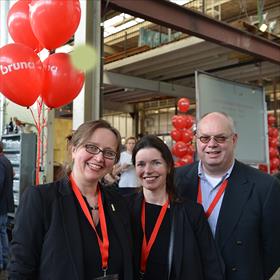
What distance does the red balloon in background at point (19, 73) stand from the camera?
256cm

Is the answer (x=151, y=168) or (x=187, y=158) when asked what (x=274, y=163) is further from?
(x=151, y=168)

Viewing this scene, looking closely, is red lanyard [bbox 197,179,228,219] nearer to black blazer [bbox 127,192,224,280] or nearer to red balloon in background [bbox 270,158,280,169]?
black blazer [bbox 127,192,224,280]

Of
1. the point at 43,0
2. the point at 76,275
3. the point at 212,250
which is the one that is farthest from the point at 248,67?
the point at 76,275

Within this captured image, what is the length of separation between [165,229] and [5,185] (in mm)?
3195

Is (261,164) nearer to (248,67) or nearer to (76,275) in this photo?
(248,67)

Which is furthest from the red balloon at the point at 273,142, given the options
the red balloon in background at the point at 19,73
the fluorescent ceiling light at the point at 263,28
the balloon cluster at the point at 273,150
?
the red balloon in background at the point at 19,73

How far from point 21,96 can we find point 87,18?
5.23 ft

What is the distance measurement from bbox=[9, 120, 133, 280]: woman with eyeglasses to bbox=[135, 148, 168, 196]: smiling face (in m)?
0.18

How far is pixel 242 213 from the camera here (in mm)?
1848

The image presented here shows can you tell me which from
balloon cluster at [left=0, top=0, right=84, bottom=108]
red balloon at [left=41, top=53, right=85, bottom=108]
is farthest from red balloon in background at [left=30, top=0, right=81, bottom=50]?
red balloon at [left=41, top=53, right=85, bottom=108]

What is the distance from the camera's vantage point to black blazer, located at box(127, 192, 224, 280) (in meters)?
1.57

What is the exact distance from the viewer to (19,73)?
2572 mm

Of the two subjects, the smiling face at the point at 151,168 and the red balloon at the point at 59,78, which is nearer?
the smiling face at the point at 151,168

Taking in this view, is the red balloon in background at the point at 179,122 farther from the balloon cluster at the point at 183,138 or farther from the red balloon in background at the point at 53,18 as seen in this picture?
the red balloon in background at the point at 53,18
